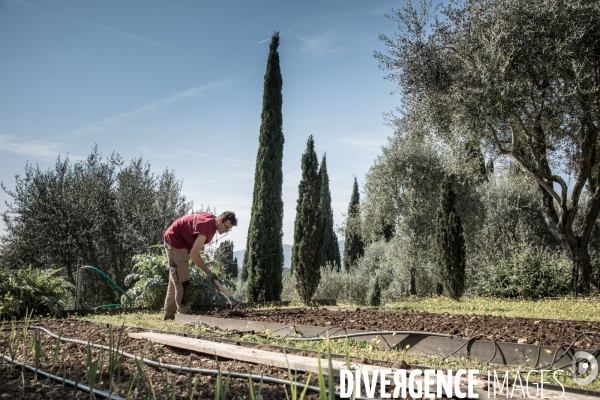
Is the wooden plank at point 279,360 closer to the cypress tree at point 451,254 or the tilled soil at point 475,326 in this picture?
the tilled soil at point 475,326

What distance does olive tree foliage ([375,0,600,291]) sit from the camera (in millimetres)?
11867

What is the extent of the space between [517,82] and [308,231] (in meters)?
6.76

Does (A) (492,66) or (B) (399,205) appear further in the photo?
(B) (399,205)

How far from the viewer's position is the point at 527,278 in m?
12.7

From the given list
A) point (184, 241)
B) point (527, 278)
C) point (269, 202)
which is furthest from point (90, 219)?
point (527, 278)

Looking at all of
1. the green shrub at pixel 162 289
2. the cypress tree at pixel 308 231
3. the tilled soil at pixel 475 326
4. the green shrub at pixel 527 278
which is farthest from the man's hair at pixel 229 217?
the green shrub at pixel 527 278

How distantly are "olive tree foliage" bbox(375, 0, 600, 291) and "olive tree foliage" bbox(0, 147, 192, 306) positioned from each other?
9247mm

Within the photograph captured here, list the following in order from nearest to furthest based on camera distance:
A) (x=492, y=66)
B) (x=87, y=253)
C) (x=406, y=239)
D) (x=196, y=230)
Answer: (x=196, y=230), (x=492, y=66), (x=87, y=253), (x=406, y=239)

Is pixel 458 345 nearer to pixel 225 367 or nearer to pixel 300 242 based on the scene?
pixel 225 367

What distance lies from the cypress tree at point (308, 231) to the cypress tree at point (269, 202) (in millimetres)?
1480

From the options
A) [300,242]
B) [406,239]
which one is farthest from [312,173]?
[406,239]

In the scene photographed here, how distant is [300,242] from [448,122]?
606cm

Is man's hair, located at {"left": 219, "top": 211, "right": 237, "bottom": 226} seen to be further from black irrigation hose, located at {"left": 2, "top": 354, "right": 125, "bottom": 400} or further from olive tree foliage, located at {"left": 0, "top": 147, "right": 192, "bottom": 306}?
olive tree foliage, located at {"left": 0, "top": 147, "right": 192, "bottom": 306}

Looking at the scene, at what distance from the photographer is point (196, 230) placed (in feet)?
21.9
